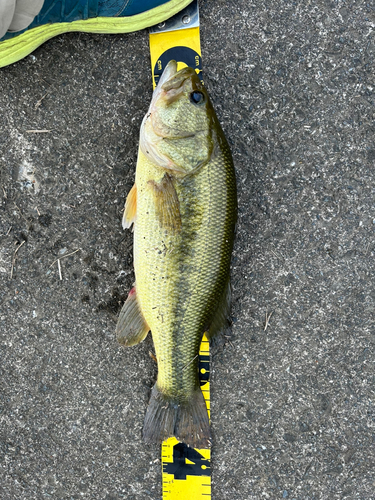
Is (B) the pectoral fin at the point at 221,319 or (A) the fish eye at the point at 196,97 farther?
(B) the pectoral fin at the point at 221,319

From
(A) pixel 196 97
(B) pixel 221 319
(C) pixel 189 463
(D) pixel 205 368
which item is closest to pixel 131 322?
(B) pixel 221 319

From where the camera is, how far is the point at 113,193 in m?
2.13

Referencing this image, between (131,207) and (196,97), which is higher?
(196,97)

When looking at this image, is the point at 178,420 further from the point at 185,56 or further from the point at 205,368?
the point at 185,56

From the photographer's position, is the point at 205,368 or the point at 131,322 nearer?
the point at 131,322

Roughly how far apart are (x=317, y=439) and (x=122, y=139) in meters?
2.29

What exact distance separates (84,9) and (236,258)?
1728 millimetres

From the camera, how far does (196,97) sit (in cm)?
167

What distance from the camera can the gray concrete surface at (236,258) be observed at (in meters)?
2.03

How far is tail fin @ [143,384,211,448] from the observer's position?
1906mm

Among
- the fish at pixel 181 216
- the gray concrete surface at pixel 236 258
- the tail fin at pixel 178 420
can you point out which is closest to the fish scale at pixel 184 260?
the fish at pixel 181 216

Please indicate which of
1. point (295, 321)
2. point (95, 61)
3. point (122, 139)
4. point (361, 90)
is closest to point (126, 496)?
point (295, 321)

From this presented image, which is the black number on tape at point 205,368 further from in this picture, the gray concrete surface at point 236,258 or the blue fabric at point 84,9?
the blue fabric at point 84,9

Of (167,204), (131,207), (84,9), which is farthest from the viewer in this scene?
(84,9)
